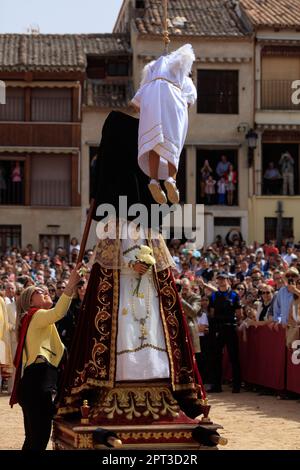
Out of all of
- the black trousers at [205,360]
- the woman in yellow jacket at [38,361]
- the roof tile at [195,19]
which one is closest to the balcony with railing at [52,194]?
the roof tile at [195,19]

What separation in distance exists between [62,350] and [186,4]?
104 feet

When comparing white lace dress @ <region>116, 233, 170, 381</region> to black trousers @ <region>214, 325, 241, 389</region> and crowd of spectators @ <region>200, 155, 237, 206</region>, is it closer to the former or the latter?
black trousers @ <region>214, 325, 241, 389</region>

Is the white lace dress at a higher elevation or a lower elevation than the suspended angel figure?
lower

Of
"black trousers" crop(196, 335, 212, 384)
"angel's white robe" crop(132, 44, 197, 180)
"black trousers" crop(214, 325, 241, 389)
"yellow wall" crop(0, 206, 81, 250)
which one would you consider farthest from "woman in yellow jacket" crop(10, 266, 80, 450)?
"yellow wall" crop(0, 206, 81, 250)

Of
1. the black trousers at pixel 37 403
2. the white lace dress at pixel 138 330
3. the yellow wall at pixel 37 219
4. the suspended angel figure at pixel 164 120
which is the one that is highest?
the yellow wall at pixel 37 219

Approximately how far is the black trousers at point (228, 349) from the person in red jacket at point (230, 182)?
18.8m

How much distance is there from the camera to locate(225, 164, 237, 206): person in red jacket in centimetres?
3619

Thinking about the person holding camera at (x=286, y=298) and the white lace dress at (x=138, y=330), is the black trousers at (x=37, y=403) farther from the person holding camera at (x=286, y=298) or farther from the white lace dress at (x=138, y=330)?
the person holding camera at (x=286, y=298)

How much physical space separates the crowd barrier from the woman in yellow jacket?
22.8 ft

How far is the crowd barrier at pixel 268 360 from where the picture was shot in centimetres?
1603

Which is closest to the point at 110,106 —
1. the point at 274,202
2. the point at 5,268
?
the point at 274,202

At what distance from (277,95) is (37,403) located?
28.9 meters

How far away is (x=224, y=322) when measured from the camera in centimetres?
1750

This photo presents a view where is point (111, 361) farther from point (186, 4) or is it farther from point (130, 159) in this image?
point (186, 4)
